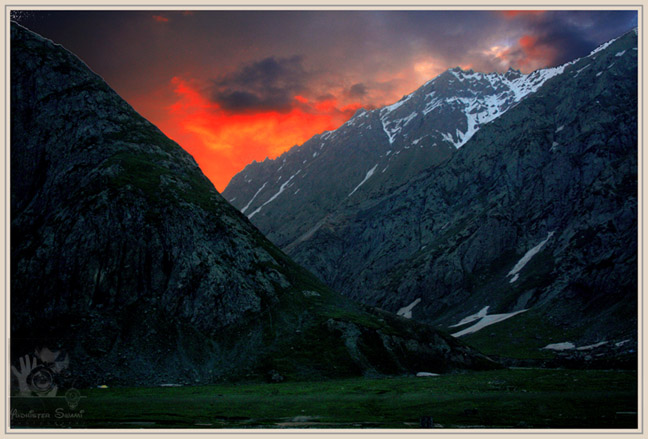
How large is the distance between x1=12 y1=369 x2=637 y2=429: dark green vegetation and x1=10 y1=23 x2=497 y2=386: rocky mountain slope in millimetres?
21432

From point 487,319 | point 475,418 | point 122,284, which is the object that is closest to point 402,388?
point 475,418

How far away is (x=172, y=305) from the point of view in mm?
112500

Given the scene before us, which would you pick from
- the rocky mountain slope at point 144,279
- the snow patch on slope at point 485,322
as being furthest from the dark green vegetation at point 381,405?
the snow patch on slope at point 485,322

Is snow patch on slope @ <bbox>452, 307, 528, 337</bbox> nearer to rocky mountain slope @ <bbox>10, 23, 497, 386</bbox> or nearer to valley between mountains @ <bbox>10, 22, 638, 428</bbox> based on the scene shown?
valley between mountains @ <bbox>10, 22, 638, 428</bbox>

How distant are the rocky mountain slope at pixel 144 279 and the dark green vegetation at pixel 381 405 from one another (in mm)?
21432

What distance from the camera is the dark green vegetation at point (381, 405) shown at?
4656 centimetres

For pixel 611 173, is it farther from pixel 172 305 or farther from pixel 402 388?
pixel 172 305
